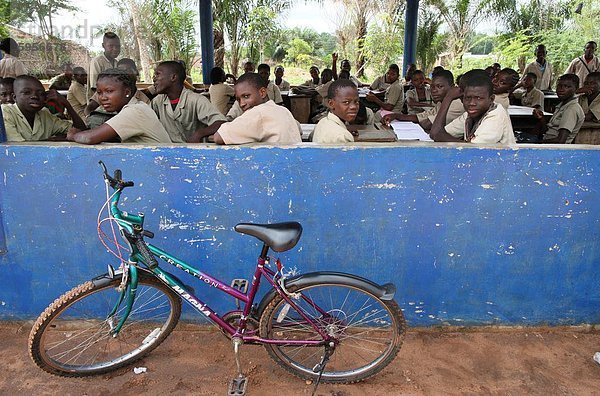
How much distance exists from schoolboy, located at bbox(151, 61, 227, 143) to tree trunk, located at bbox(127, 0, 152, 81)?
A: 12.1 metres

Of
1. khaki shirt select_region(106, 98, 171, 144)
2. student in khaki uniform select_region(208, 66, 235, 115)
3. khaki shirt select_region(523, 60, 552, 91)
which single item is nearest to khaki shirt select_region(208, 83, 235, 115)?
student in khaki uniform select_region(208, 66, 235, 115)

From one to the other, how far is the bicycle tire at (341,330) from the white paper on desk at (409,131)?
124cm

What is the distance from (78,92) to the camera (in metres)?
5.43

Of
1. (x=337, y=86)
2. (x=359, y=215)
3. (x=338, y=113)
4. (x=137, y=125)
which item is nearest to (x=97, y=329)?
(x=137, y=125)

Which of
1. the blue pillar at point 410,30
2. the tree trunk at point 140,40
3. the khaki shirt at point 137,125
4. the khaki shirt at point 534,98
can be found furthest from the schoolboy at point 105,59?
the tree trunk at point 140,40

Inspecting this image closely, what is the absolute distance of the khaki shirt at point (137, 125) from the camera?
2521mm

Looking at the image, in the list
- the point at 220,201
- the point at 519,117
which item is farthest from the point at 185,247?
the point at 519,117

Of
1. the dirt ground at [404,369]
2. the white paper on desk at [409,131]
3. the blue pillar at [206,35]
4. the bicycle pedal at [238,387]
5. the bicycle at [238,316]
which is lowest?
the dirt ground at [404,369]

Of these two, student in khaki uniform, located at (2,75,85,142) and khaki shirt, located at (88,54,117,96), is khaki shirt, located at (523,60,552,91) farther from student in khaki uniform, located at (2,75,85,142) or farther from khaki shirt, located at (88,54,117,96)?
student in khaki uniform, located at (2,75,85,142)

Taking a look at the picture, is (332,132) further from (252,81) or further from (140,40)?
(140,40)

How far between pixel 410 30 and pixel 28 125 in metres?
7.98

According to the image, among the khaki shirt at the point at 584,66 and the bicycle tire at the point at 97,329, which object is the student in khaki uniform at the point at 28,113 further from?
the khaki shirt at the point at 584,66

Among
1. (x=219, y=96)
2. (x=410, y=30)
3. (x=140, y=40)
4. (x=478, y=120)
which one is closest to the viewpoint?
(x=478, y=120)

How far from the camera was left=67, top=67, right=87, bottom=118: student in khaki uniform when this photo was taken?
5.38 meters
